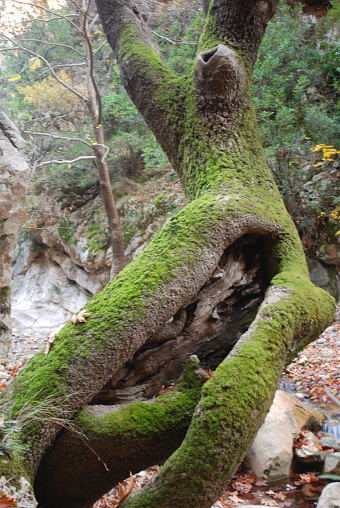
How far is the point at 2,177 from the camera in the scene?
5.12 metres

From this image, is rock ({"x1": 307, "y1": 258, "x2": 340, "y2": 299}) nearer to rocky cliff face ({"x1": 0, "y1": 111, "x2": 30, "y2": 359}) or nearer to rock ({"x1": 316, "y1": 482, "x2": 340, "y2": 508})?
rock ({"x1": 316, "y1": 482, "x2": 340, "y2": 508})

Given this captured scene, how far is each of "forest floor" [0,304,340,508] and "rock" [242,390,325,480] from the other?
0.12 meters

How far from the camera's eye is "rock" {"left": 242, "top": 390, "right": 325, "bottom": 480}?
4.07m

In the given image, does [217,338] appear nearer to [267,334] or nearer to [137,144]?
[267,334]

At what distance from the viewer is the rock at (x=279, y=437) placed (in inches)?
160

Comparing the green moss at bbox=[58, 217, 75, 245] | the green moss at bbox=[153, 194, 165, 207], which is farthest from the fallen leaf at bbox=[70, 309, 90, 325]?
the green moss at bbox=[58, 217, 75, 245]

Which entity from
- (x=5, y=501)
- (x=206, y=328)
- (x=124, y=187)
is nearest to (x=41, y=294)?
(x=124, y=187)

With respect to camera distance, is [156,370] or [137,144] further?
[137,144]

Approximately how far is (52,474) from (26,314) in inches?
385

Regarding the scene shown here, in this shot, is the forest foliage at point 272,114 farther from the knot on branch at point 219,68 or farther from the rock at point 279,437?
the rock at point 279,437

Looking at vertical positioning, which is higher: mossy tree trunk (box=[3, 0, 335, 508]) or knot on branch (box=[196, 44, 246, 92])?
knot on branch (box=[196, 44, 246, 92])

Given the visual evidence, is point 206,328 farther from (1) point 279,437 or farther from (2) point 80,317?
(1) point 279,437

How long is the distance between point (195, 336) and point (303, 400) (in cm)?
355

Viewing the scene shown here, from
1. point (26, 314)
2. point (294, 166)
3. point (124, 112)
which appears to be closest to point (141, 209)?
point (124, 112)
